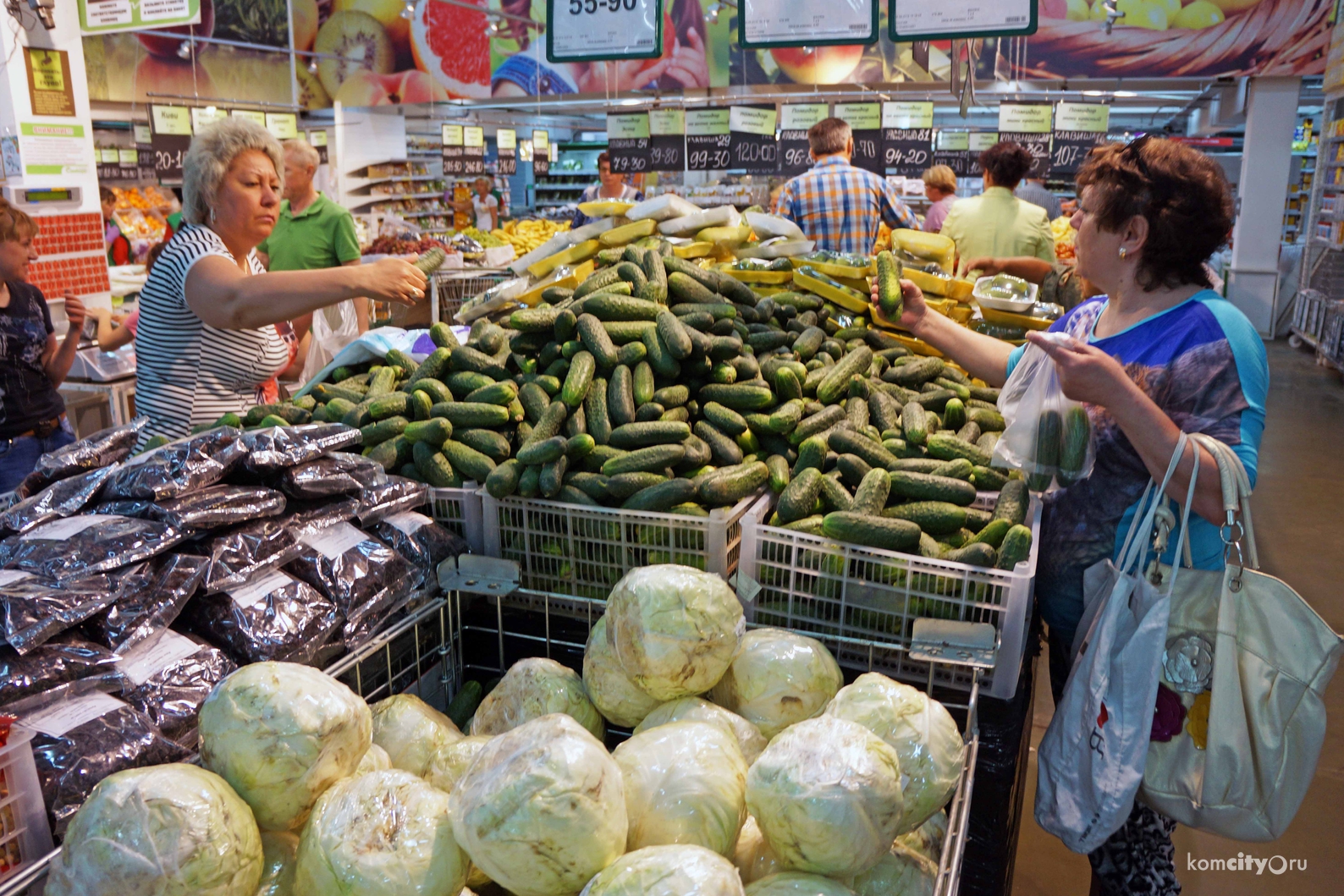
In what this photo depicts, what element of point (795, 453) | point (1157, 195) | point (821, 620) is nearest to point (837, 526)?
point (821, 620)

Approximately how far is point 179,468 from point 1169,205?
205 cm

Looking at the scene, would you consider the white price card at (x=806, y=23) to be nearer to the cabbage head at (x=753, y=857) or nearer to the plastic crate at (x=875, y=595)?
the plastic crate at (x=875, y=595)

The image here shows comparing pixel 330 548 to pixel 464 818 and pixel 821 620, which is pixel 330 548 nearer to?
pixel 464 818

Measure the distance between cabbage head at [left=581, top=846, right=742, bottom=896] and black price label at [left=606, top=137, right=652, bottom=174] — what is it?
28.7ft

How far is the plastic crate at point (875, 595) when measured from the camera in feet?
5.95

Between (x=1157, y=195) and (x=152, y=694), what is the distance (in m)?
2.11

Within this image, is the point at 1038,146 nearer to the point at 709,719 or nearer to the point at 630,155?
the point at 630,155

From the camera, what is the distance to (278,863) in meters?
1.22

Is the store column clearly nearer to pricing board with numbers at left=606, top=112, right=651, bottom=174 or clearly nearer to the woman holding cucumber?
pricing board with numbers at left=606, top=112, right=651, bottom=174

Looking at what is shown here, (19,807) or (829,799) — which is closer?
(829,799)

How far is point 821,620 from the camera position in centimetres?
197

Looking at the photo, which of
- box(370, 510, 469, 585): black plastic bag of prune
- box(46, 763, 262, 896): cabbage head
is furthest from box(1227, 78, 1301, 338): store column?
box(46, 763, 262, 896): cabbage head

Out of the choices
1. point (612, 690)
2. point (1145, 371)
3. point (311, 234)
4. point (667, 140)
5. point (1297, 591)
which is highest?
point (667, 140)

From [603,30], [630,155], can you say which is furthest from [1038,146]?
[603,30]
